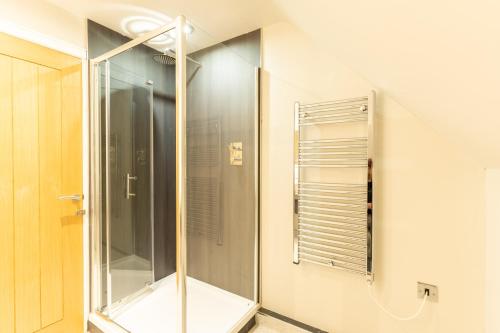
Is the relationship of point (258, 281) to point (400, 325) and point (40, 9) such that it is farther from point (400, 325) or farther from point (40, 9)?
point (40, 9)

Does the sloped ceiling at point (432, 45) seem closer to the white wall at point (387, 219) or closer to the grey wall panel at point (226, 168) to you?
the white wall at point (387, 219)

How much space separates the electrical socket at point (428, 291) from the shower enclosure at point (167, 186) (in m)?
1.12

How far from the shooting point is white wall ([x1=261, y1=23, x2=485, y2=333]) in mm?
1317

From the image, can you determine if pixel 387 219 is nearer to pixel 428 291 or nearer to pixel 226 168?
pixel 428 291

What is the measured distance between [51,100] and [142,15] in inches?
35.5

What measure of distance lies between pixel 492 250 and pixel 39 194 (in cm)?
265

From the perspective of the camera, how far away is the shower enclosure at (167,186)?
72.1 inches

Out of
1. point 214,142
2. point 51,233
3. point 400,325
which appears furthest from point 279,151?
point 51,233

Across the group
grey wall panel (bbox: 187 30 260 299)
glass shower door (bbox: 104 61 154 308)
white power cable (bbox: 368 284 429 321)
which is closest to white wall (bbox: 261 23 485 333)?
white power cable (bbox: 368 284 429 321)

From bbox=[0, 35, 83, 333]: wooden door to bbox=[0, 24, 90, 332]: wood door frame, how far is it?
18 millimetres

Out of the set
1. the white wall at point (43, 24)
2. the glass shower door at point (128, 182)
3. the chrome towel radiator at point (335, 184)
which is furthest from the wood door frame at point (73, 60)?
the chrome towel radiator at point (335, 184)

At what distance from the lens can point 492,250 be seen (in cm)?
120

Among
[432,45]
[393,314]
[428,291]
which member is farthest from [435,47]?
[393,314]

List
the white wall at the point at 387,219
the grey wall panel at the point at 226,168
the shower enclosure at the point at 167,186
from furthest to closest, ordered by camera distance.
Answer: the grey wall panel at the point at 226,168, the shower enclosure at the point at 167,186, the white wall at the point at 387,219
